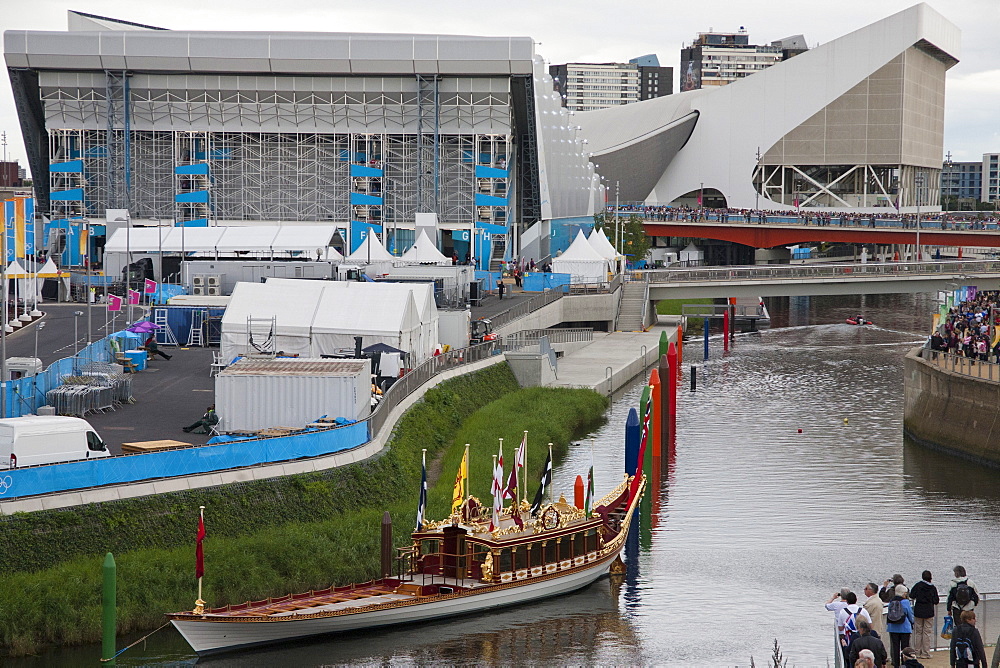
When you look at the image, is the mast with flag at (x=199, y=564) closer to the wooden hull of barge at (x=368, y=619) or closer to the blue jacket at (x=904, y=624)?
the wooden hull of barge at (x=368, y=619)

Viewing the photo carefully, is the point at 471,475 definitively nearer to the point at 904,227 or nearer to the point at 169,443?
the point at 169,443

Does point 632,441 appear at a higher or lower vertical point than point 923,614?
lower

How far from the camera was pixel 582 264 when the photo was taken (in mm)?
66938

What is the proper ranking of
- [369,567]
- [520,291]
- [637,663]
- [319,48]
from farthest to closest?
1. [319,48]
2. [520,291]
3. [369,567]
4. [637,663]

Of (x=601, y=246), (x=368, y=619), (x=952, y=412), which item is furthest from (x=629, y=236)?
(x=368, y=619)

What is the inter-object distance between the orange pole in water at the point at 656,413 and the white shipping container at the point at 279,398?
1116cm

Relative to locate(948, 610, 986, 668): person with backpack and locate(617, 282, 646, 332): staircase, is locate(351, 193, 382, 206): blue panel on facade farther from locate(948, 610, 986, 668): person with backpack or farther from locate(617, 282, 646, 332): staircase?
locate(948, 610, 986, 668): person with backpack

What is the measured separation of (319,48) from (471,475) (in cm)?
4638

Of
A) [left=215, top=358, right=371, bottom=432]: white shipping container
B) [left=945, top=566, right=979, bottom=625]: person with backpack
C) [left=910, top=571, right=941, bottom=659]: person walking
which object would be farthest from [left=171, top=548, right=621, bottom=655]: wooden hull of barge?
[left=945, top=566, right=979, bottom=625]: person with backpack

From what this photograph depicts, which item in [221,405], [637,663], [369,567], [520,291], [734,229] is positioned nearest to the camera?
[637,663]

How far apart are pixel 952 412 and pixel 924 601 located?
21.0 metres

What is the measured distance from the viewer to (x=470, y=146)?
7788 cm

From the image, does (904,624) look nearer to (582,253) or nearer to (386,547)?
(386,547)

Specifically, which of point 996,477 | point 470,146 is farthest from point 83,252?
point 996,477
